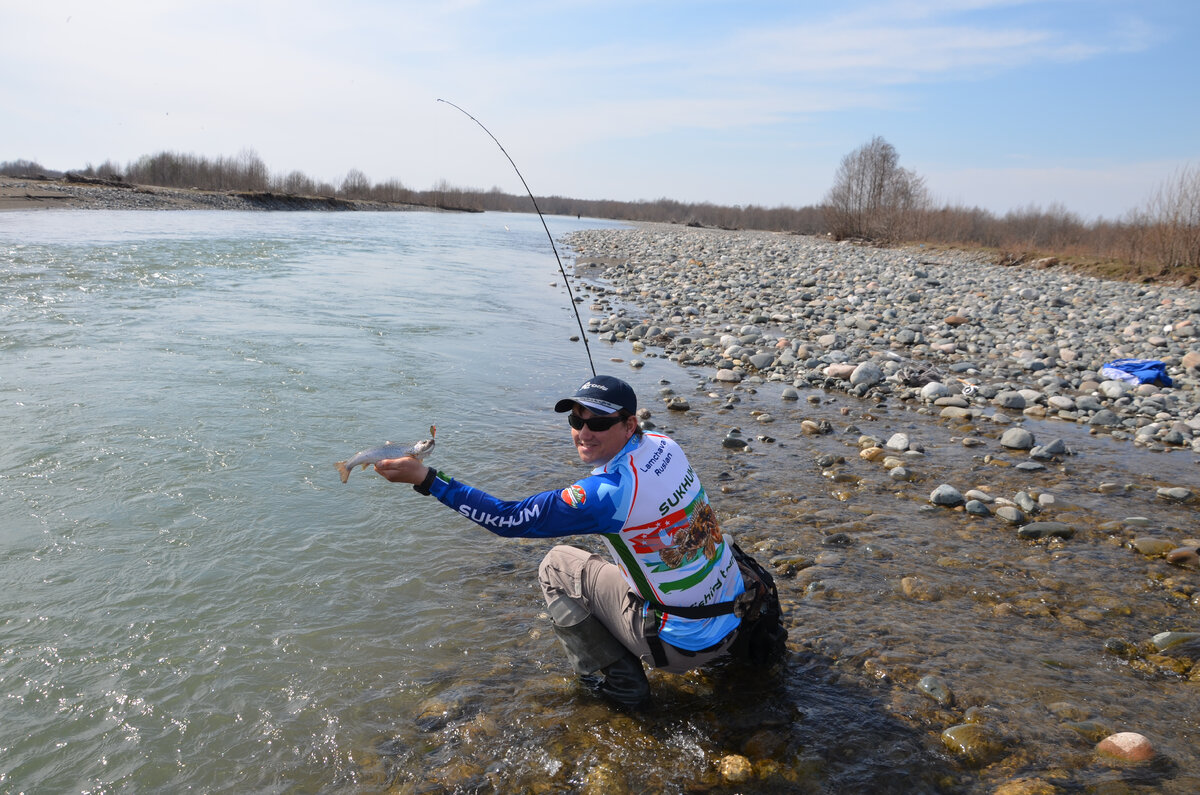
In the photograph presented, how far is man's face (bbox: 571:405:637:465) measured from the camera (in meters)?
3.01

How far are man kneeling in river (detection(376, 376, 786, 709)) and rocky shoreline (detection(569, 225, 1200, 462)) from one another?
5891 millimetres

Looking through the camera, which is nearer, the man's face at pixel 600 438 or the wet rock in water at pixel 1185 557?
the man's face at pixel 600 438

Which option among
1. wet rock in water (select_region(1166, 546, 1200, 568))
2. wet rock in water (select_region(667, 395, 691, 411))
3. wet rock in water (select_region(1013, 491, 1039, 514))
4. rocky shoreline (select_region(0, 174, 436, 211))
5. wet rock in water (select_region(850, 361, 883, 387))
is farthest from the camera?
rocky shoreline (select_region(0, 174, 436, 211))

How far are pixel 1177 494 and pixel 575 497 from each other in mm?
5553

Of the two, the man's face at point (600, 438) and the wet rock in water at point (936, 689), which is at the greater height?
the man's face at point (600, 438)

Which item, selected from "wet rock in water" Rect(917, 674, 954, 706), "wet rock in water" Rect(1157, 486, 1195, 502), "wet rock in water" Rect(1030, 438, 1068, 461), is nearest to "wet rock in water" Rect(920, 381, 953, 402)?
"wet rock in water" Rect(1030, 438, 1068, 461)

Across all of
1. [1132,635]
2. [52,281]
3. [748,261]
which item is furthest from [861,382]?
[748,261]

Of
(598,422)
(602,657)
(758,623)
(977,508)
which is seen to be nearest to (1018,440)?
(977,508)

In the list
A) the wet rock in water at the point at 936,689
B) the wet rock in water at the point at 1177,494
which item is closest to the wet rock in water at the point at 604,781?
the wet rock in water at the point at 936,689

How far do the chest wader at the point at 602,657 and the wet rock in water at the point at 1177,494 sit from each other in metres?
5.04

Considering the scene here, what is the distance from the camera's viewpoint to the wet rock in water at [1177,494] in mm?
5641

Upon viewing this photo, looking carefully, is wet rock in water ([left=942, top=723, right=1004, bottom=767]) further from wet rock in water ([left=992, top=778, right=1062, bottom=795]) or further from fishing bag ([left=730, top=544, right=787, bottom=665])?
fishing bag ([left=730, top=544, right=787, bottom=665])

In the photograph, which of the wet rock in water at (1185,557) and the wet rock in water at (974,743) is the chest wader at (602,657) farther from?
the wet rock in water at (1185,557)

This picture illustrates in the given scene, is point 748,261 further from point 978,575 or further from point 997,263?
point 978,575
